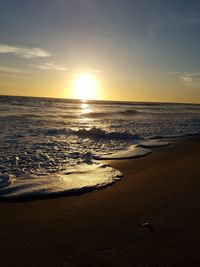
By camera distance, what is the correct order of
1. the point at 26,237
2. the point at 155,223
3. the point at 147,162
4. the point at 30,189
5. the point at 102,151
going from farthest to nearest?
the point at 102,151
the point at 147,162
the point at 30,189
the point at 155,223
the point at 26,237

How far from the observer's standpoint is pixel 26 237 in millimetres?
3795

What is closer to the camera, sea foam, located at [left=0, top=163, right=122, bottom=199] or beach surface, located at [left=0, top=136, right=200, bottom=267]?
beach surface, located at [left=0, top=136, right=200, bottom=267]

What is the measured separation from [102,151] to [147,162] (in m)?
2.07

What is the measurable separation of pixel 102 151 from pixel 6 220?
6.14 metres

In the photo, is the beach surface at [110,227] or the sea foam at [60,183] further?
the sea foam at [60,183]

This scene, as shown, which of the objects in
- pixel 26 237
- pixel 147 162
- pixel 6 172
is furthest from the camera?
pixel 147 162

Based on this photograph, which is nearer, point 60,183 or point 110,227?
point 110,227

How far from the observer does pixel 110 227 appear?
13.4 feet

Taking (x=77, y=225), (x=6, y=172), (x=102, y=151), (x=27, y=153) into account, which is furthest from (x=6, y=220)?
(x=102, y=151)

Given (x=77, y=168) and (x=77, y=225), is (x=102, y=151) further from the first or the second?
(x=77, y=225)

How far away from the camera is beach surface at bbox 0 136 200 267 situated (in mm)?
3320

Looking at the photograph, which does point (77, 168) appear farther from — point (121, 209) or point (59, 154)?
point (121, 209)

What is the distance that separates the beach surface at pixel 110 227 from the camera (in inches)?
131

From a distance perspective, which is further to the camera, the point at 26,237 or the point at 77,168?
the point at 77,168
